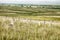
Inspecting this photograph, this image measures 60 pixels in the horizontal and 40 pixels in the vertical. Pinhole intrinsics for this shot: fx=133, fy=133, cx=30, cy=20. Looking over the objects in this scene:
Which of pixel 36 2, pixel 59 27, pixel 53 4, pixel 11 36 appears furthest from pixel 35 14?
pixel 11 36

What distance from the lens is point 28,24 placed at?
10.2 feet

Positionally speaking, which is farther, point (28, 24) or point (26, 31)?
point (28, 24)

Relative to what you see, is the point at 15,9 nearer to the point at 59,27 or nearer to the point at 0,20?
the point at 0,20

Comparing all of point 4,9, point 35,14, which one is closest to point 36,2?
point 35,14

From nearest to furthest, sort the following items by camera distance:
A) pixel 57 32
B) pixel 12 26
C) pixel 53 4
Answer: pixel 57 32
pixel 12 26
pixel 53 4

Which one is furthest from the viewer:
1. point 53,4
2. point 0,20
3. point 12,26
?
point 53,4

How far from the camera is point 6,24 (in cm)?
307

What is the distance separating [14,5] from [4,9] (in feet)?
1.03

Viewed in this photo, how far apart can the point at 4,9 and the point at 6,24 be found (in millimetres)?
684

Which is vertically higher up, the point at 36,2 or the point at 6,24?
the point at 36,2

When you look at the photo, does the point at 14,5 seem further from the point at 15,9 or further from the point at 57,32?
the point at 57,32

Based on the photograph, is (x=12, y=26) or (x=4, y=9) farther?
(x=4, y=9)

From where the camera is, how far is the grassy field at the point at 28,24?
2.65 meters

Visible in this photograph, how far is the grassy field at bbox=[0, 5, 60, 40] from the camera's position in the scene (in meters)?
2.65
